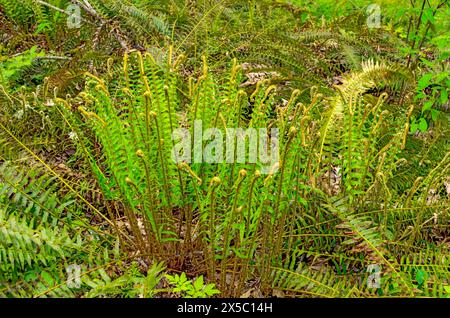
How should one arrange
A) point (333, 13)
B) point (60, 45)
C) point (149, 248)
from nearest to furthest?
point (149, 248) < point (60, 45) < point (333, 13)

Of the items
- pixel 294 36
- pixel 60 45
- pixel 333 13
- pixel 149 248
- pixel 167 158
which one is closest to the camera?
pixel 167 158

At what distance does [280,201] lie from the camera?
1.48m

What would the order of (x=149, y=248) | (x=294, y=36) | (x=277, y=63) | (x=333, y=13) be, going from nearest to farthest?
(x=149, y=248) < (x=277, y=63) < (x=294, y=36) < (x=333, y=13)

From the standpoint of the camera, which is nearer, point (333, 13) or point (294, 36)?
point (294, 36)

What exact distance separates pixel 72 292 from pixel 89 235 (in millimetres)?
371

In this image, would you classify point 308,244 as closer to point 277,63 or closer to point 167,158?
point 167,158

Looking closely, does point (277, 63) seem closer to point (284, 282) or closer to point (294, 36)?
point (294, 36)

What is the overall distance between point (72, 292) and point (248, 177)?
0.66 meters

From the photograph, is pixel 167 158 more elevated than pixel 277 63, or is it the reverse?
pixel 277 63

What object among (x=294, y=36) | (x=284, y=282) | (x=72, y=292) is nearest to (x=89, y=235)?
(x=72, y=292)

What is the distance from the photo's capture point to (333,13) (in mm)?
3752
